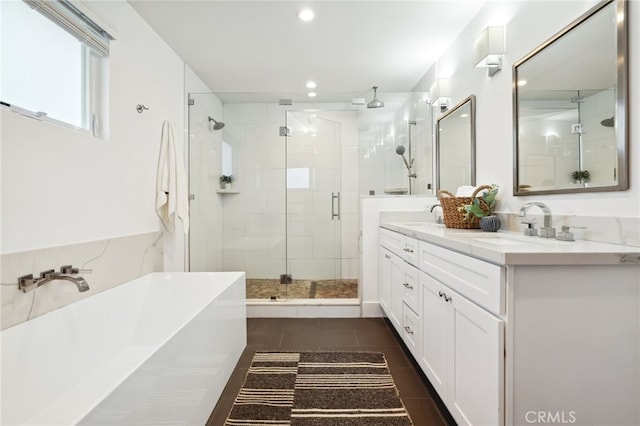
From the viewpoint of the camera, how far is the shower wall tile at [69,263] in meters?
1.31

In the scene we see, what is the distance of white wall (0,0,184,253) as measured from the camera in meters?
1.35

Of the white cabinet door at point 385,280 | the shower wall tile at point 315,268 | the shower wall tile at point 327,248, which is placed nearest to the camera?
the white cabinet door at point 385,280

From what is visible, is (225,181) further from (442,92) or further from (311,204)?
(442,92)

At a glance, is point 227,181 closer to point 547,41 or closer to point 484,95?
point 484,95

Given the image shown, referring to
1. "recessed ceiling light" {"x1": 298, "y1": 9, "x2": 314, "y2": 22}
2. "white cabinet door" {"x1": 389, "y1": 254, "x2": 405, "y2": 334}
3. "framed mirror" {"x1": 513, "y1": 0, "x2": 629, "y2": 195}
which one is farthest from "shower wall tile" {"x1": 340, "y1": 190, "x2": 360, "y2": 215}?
"framed mirror" {"x1": 513, "y1": 0, "x2": 629, "y2": 195}

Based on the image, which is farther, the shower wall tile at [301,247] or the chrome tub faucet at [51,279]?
the shower wall tile at [301,247]

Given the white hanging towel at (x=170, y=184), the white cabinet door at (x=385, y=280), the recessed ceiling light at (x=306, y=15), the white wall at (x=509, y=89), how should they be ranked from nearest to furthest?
the white wall at (x=509, y=89) → the recessed ceiling light at (x=306, y=15) → the white hanging towel at (x=170, y=184) → the white cabinet door at (x=385, y=280)

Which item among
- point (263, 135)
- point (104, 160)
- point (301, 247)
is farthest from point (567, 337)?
point (263, 135)

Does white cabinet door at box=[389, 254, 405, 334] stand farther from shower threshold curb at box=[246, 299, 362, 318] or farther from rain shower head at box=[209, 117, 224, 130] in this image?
rain shower head at box=[209, 117, 224, 130]

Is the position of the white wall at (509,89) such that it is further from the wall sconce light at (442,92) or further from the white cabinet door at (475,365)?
the white cabinet door at (475,365)

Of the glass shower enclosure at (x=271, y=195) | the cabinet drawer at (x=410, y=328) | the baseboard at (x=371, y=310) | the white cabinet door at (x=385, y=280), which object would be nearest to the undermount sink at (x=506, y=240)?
the cabinet drawer at (x=410, y=328)

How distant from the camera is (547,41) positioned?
5.16 feet

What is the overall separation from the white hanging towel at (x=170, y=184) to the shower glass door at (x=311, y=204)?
120 centimetres

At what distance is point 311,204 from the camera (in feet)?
11.5
